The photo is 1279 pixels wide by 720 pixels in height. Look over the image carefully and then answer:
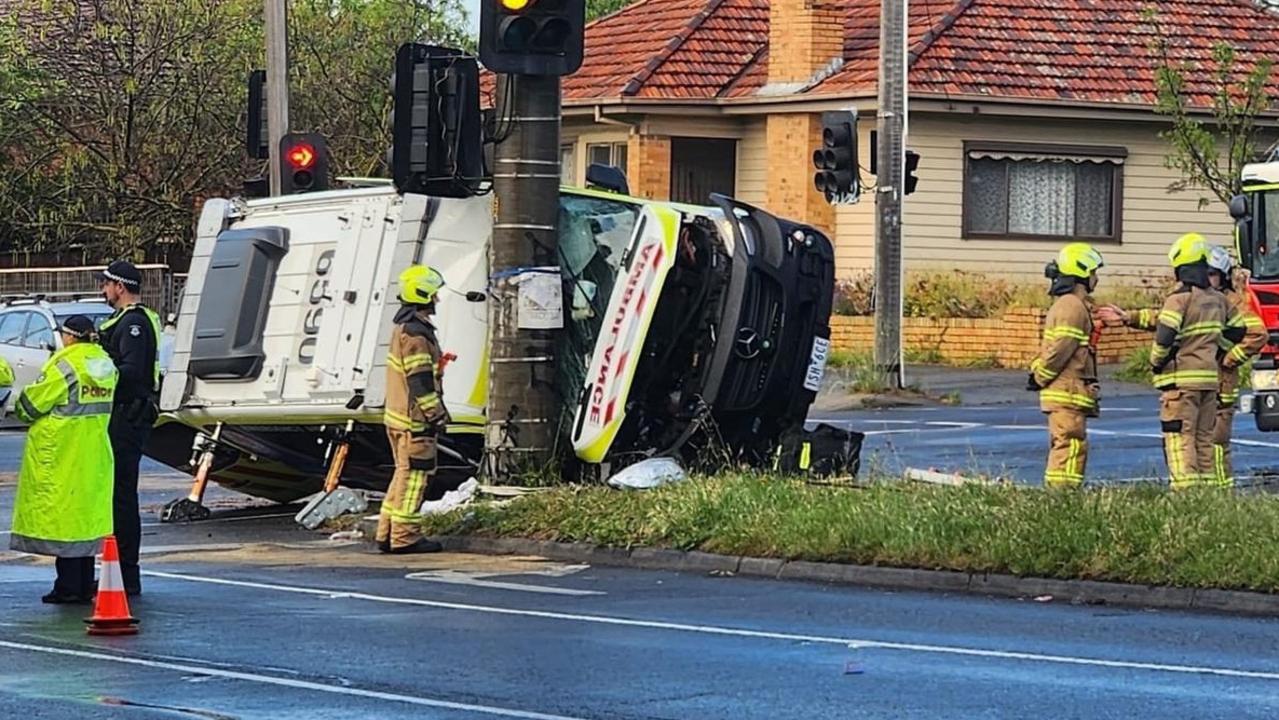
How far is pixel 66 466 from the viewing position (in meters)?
12.2

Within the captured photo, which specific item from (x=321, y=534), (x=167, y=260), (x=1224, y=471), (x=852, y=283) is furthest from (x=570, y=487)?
(x=167, y=260)

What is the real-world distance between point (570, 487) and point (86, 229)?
26799 mm

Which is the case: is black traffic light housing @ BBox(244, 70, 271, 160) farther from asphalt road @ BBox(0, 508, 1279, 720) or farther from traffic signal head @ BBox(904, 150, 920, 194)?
asphalt road @ BBox(0, 508, 1279, 720)

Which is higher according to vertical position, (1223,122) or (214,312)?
(1223,122)

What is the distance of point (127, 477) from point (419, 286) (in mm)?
2451

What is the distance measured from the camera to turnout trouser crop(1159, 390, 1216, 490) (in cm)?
1573

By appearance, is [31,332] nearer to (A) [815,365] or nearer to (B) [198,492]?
(B) [198,492]

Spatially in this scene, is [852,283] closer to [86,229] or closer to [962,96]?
[962,96]

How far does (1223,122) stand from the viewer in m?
33.9

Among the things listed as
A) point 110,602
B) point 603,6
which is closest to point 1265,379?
point 110,602

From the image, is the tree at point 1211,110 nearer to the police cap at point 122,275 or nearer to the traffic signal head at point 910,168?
the traffic signal head at point 910,168

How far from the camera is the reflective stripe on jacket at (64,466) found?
1214 centimetres

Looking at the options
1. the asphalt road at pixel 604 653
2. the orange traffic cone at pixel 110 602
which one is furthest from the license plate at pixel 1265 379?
the orange traffic cone at pixel 110 602

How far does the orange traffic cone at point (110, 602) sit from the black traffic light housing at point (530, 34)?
5.13 meters
